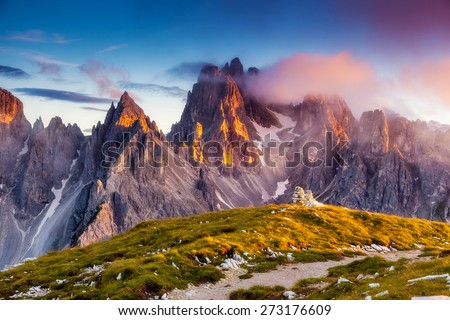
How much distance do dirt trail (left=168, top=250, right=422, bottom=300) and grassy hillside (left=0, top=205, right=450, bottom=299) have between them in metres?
0.99

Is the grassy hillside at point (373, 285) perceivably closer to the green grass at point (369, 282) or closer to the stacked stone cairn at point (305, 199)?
the green grass at point (369, 282)

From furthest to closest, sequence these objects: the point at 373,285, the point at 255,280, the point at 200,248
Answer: the point at 200,248
the point at 255,280
the point at 373,285

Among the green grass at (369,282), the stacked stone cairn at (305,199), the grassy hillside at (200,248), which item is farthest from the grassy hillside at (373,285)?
the stacked stone cairn at (305,199)

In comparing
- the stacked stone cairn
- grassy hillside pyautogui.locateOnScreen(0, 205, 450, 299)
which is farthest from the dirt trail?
the stacked stone cairn

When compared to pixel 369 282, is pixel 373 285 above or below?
above

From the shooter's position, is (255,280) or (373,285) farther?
(255,280)

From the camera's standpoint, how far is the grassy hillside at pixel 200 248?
1184 inches

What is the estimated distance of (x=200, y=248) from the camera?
36906mm

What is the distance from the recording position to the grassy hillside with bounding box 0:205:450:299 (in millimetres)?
30062

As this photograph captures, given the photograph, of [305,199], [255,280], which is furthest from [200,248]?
[305,199]

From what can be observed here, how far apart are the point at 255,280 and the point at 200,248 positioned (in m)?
7.22

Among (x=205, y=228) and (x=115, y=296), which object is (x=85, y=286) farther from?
(x=205, y=228)

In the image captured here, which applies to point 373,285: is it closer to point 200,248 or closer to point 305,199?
point 200,248
